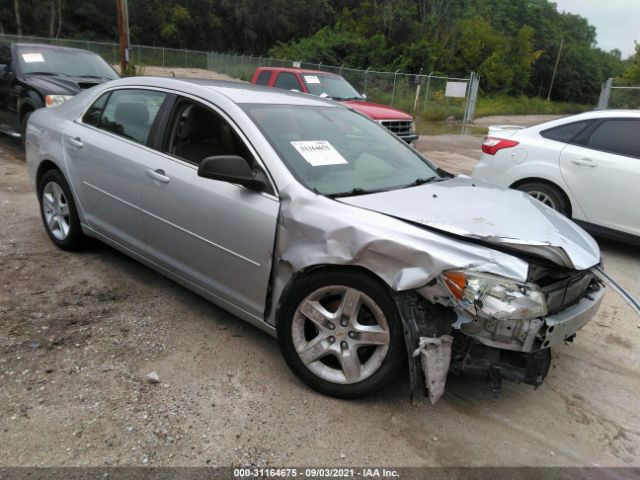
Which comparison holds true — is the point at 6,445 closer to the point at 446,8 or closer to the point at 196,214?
the point at 196,214

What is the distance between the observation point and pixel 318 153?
3.26m

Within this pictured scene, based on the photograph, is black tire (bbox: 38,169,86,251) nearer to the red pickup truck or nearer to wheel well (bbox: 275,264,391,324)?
wheel well (bbox: 275,264,391,324)

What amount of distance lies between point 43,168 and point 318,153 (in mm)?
2889

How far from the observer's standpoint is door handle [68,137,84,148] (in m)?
4.17

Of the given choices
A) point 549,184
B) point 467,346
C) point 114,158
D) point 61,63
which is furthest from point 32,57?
point 467,346

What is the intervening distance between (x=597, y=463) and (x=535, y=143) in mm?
4471

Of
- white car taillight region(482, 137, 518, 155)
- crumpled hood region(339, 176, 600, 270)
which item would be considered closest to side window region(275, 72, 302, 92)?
white car taillight region(482, 137, 518, 155)

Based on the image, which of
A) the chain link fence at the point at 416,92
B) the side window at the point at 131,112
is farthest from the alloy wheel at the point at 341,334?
the chain link fence at the point at 416,92

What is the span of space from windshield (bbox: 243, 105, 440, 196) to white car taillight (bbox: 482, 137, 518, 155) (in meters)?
2.83

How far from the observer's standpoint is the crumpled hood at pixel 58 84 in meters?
7.60

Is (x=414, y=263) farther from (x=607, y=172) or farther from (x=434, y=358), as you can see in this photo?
(x=607, y=172)

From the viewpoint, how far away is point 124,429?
252cm

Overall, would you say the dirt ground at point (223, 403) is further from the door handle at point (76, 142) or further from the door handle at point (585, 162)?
the door handle at point (585, 162)

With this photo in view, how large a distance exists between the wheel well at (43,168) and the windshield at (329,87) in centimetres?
701
